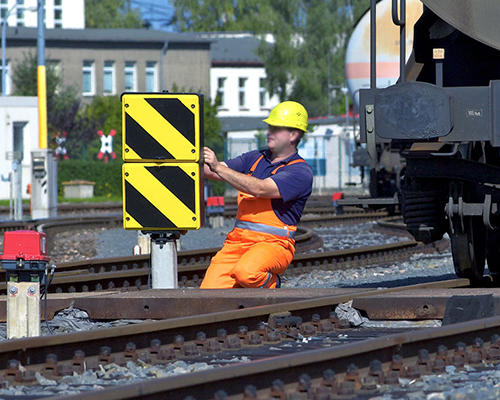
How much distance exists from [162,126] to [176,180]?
0.35 meters

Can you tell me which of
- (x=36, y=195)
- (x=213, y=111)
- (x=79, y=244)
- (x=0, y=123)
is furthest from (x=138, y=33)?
(x=79, y=244)

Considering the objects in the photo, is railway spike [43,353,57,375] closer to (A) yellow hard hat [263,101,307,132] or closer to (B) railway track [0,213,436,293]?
(A) yellow hard hat [263,101,307,132]

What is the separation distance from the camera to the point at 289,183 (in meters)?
8.01

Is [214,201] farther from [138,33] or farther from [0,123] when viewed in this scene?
[138,33]

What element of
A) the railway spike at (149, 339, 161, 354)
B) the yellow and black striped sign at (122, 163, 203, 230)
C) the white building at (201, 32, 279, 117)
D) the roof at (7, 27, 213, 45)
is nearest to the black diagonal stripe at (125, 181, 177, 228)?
the yellow and black striped sign at (122, 163, 203, 230)

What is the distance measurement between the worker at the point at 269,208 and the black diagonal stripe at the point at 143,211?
0.45 metres

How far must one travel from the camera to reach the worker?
798cm

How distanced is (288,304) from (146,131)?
150 cm

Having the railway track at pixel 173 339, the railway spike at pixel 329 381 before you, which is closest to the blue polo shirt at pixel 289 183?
the railway track at pixel 173 339

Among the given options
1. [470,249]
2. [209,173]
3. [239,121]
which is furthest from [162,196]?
[239,121]

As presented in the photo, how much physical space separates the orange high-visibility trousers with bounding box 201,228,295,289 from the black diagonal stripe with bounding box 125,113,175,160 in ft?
2.67

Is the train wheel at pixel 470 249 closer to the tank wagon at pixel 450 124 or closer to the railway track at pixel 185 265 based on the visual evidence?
the tank wagon at pixel 450 124

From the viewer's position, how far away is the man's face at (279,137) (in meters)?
8.16

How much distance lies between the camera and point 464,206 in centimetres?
863
